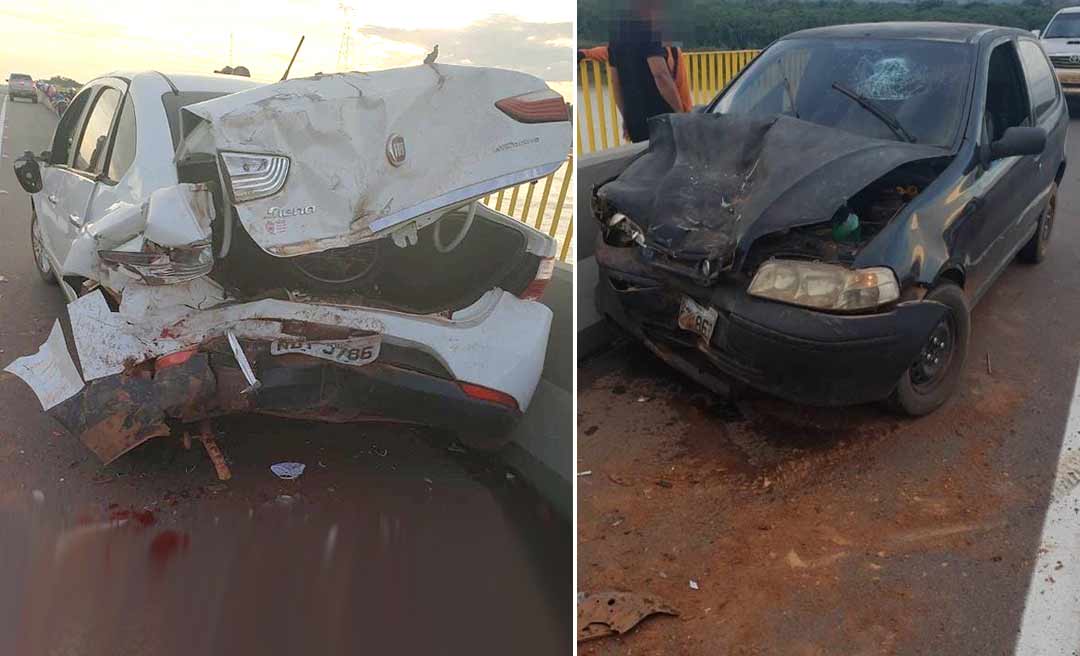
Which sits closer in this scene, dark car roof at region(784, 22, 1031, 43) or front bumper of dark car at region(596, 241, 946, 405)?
front bumper of dark car at region(596, 241, 946, 405)

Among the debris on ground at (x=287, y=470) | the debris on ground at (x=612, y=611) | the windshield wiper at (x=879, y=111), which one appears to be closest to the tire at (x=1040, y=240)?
the windshield wiper at (x=879, y=111)

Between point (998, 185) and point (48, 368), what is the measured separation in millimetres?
3544

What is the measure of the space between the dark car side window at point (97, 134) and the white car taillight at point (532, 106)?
33.9 inches

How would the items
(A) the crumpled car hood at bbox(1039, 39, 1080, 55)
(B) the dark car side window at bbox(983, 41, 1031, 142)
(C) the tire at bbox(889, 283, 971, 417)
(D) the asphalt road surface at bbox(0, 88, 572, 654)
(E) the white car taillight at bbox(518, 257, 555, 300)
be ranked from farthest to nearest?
(A) the crumpled car hood at bbox(1039, 39, 1080, 55), (B) the dark car side window at bbox(983, 41, 1031, 142), (C) the tire at bbox(889, 283, 971, 417), (E) the white car taillight at bbox(518, 257, 555, 300), (D) the asphalt road surface at bbox(0, 88, 572, 654)

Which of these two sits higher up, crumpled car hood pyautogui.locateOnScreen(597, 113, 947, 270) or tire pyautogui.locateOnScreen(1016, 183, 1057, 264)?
crumpled car hood pyautogui.locateOnScreen(597, 113, 947, 270)

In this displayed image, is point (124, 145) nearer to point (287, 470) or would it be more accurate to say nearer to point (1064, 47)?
point (287, 470)

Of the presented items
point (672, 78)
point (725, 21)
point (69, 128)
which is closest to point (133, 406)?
point (69, 128)

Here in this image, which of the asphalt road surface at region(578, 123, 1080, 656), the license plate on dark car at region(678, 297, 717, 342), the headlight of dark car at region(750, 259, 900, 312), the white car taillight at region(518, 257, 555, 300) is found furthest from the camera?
the license plate on dark car at region(678, 297, 717, 342)

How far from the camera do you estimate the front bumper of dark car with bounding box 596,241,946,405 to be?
2.93 metres

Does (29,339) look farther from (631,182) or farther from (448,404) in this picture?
(631,182)

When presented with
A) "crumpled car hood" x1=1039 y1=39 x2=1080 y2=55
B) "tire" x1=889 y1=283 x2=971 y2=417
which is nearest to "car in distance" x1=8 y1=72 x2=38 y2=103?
"tire" x1=889 y1=283 x2=971 y2=417

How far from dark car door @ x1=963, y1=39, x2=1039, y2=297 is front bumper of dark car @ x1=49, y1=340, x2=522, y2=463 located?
2.31 metres

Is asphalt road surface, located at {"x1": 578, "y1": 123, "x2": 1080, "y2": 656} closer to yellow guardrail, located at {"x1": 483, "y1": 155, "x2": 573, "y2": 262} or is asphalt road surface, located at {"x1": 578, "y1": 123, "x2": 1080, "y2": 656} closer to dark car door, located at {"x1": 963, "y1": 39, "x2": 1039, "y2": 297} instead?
dark car door, located at {"x1": 963, "y1": 39, "x2": 1039, "y2": 297}

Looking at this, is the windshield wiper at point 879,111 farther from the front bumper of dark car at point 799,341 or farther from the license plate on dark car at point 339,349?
the license plate on dark car at point 339,349
